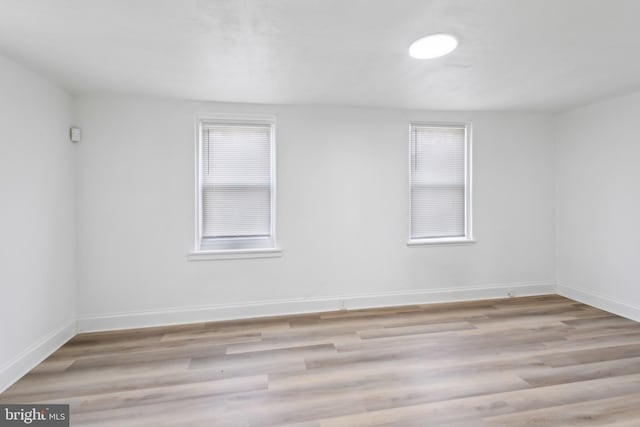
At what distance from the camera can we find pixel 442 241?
3.76 metres

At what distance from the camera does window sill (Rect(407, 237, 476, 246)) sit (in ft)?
12.1

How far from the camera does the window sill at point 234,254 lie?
3250mm

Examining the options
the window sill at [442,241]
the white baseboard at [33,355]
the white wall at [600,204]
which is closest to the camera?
the white baseboard at [33,355]

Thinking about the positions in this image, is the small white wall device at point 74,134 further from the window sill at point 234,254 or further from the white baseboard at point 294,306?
the white baseboard at point 294,306

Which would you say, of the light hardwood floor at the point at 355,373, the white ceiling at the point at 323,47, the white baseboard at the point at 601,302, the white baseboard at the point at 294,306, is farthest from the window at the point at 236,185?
the white baseboard at the point at 601,302

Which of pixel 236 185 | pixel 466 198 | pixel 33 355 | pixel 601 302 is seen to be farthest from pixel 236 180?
pixel 601 302

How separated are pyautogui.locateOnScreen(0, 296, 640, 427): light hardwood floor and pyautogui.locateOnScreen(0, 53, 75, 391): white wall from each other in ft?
0.74

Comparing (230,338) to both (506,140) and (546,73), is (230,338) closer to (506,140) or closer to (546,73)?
(546,73)

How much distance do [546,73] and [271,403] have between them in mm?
3324

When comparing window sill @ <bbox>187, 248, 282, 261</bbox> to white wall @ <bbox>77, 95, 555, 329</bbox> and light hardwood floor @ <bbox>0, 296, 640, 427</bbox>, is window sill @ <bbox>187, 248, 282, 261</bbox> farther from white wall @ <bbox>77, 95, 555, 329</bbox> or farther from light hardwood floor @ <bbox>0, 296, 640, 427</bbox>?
light hardwood floor @ <bbox>0, 296, 640, 427</bbox>

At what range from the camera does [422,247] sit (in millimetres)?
3729

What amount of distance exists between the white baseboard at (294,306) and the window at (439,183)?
0.69 metres

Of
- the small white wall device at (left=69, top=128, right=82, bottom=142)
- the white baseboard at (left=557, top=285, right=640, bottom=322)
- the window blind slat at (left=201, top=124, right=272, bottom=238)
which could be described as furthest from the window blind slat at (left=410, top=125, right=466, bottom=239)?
the small white wall device at (left=69, top=128, right=82, bottom=142)

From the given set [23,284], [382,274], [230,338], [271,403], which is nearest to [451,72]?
[382,274]
